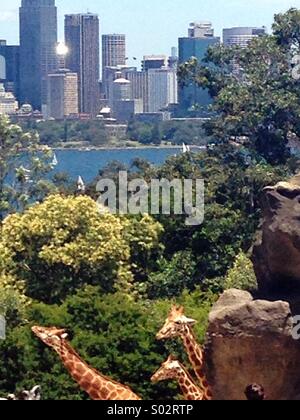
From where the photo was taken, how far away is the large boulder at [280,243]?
29.4 ft

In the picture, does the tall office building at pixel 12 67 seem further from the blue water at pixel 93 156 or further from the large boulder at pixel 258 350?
the large boulder at pixel 258 350

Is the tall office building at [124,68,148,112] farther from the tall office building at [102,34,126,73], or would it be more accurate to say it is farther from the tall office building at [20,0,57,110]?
the tall office building at [20,0,57,110]

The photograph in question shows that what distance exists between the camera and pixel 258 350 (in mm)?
8656

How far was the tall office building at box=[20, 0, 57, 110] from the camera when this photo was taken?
280 feet

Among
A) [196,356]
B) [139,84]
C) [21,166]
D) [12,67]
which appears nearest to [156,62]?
[139,84]

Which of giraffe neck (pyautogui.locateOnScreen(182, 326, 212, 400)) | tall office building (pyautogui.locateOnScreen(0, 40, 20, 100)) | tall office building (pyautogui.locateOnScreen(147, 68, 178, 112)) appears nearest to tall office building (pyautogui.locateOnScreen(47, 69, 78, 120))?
tall office building (pyautogui.locateOnScreen(0, 40, 20, 100))

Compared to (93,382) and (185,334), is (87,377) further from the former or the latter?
(185,334)

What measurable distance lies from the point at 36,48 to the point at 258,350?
259ft

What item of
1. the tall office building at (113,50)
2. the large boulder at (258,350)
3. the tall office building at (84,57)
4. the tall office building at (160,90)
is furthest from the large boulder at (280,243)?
the tall office building at (113,50)

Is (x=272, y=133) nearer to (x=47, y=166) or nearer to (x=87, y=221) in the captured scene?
(x=47, y=166)

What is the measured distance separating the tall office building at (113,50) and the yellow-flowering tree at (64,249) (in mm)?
84511

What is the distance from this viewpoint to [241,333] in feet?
28.5

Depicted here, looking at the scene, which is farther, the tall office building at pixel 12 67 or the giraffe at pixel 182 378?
the tall office building at pixel 12 67

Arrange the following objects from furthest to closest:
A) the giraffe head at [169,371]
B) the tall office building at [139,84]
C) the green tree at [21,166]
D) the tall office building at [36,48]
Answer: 1. the tall office building at [139,84]
2. the tall office building at [36,48]
3. the green tree at [21,166]
4. the giraffe head at [169,371]
